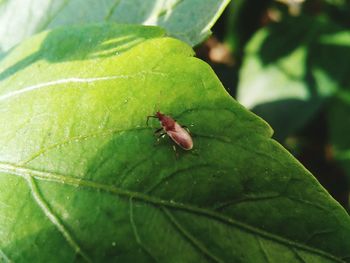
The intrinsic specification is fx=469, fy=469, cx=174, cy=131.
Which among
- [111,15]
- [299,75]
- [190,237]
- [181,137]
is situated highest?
[111,15]

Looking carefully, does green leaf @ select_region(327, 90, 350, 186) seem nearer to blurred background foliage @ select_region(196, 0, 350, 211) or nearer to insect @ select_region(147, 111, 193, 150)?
blurred background foliage @ select_region(196, 0, 350, 211)

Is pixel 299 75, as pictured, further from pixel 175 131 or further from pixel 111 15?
pixel 175 131

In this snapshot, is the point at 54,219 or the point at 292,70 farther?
the point at 292,70

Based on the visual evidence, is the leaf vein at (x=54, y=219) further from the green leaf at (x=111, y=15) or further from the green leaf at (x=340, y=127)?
the green leaf at (x=340, y=127)

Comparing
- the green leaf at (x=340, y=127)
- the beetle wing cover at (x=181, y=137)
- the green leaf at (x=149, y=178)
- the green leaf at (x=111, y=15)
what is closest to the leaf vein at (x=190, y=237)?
the green leaf at (x=149, y=178)

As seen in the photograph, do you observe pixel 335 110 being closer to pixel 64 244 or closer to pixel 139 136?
pixel 139 136

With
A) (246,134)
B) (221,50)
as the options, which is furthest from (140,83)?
(221,50)

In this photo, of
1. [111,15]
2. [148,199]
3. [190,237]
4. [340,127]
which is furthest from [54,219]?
[340,127]

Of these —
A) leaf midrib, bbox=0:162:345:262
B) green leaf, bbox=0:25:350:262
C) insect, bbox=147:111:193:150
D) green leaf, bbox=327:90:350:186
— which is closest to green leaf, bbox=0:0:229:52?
green leaf, bbox=0:25:350:262
